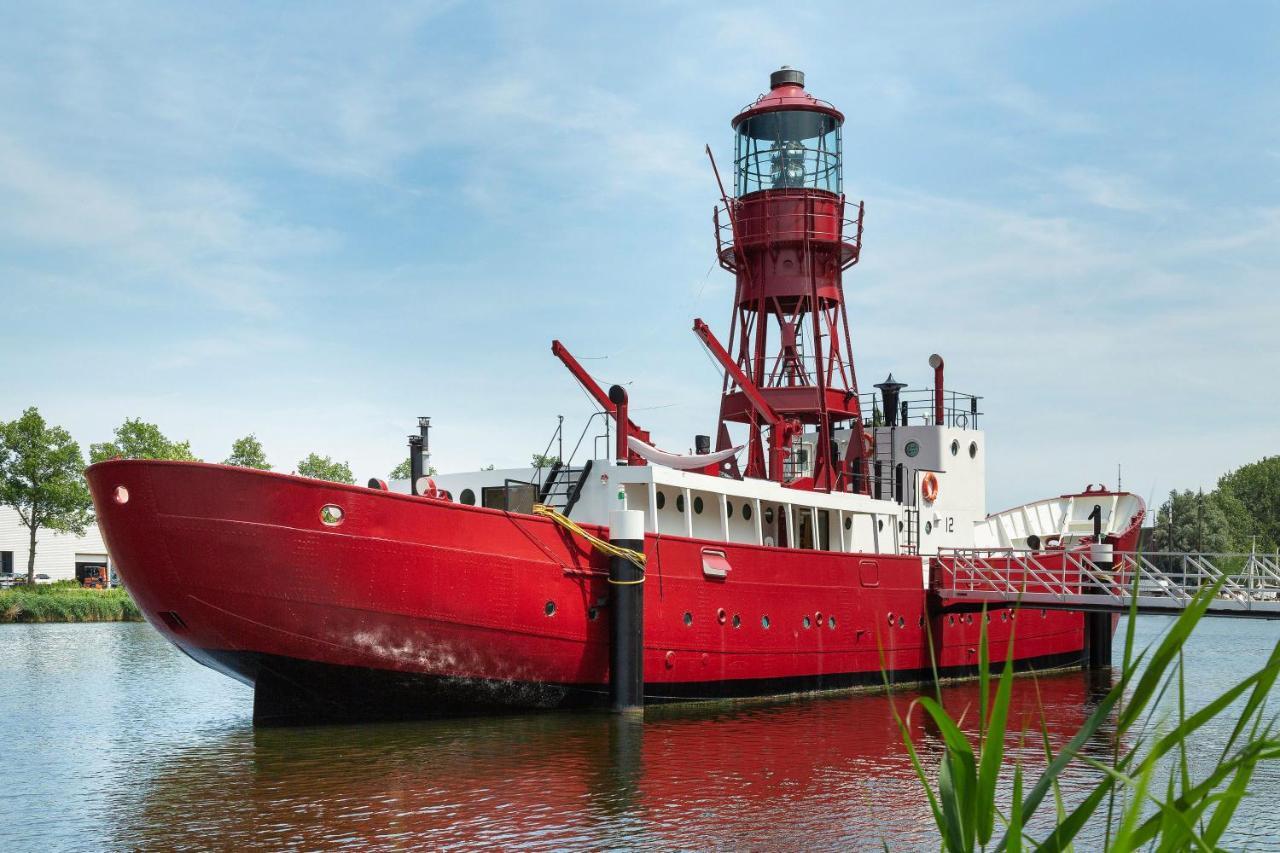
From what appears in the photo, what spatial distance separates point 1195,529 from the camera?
8188 cm

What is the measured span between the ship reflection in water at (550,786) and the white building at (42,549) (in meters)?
66.4

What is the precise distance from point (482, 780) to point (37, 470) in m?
52.2

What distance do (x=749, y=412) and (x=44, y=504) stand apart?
44880 millimetres

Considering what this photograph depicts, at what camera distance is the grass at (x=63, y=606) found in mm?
51469

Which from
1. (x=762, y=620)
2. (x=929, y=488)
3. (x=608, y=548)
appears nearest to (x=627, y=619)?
(x=608, y=548)

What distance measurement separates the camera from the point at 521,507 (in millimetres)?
21719

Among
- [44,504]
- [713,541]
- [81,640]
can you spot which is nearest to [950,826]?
[713,541]

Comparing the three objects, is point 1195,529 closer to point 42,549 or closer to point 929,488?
point 929,488

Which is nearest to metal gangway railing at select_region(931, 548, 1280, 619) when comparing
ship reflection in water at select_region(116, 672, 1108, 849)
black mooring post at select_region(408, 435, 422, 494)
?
ship reflection in water at select_region(116, 672, 1108, 849)

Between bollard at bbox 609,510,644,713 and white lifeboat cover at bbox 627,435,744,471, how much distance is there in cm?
308

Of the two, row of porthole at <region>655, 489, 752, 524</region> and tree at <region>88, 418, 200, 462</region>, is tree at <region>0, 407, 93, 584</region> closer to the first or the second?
tree at <region>88, 418, 200, 462</region>

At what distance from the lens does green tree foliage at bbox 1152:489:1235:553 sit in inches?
3196

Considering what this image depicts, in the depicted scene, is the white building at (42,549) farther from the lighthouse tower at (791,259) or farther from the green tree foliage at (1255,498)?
the green tree foliage at (1255,498)

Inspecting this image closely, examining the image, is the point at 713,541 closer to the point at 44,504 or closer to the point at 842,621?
the point at 842,621
